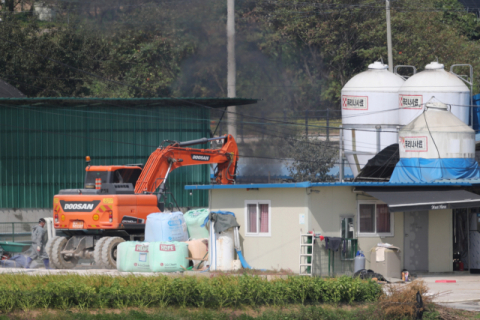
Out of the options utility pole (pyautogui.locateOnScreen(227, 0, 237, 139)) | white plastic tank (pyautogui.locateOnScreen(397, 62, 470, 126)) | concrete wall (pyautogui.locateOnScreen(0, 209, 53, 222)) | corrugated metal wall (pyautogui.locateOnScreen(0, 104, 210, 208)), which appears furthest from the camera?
utility pole (pyautogui.locateOnScreen(227, 0, 237, 139))

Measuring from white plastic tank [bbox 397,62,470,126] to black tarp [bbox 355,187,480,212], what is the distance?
37.4 feet

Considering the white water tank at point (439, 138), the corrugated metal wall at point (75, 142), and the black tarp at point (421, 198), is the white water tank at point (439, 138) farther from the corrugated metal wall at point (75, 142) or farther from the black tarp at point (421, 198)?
the corrugated metal wall at point (75, 142)

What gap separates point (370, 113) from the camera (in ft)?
116

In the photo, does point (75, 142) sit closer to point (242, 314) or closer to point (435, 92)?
point (435, 92)

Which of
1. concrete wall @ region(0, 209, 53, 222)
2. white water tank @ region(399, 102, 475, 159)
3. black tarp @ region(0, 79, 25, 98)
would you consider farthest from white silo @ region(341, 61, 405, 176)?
black tarp @ region(0, 79, 25, 98)

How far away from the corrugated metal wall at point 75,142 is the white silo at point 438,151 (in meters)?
12.6

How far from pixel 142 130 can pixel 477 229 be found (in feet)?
66.7

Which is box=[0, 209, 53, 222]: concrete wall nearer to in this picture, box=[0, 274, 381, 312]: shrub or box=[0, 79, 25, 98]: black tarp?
box=[0, 79, 25, 98]: black tarp

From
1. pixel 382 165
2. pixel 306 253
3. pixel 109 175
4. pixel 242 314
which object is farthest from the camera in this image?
pixel 382 165

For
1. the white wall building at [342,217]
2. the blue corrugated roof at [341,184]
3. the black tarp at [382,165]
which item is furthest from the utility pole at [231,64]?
the blue corrugated roof at [341,184]

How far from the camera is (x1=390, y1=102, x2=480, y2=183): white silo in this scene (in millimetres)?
29141

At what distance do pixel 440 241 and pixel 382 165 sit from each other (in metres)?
10.1

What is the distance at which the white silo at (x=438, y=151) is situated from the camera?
1147 inches

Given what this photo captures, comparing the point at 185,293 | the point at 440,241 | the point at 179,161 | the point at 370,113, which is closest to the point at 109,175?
the point at 179,161
